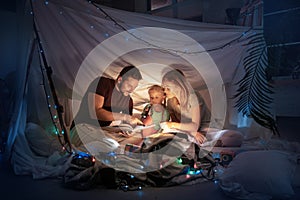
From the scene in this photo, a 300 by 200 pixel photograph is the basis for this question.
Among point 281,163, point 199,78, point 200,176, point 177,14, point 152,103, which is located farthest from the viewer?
point 177,14

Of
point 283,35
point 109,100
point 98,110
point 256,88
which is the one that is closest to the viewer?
point 98,110

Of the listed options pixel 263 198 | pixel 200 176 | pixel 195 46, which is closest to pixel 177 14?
pixel 195 46

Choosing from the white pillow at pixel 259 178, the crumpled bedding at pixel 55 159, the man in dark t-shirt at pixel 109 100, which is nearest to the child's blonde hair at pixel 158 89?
the man in dark t-shirt at pixel 109 100

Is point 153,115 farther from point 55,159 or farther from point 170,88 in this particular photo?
point 55,159

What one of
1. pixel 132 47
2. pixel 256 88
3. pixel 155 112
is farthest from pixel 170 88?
pixel 256 88

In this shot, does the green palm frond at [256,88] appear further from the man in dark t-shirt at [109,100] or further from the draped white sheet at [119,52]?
the man in dark t-shirt at [109,100]

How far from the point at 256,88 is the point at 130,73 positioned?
1323mm

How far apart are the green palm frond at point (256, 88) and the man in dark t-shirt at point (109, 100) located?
3.61 ft

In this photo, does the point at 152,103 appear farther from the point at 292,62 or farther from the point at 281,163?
the point at 292,62

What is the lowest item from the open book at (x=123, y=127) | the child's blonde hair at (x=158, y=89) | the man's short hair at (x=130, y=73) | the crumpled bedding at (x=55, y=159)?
the crumpled bedding at (x=55, y=159)

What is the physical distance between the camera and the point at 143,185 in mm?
1660

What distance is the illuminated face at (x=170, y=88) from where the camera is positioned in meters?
2.58

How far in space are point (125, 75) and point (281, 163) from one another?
162 centimetres

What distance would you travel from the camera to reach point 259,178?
58.4 inches
